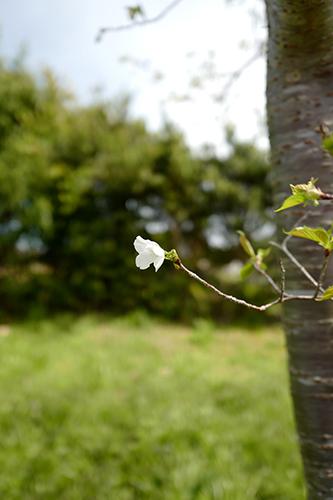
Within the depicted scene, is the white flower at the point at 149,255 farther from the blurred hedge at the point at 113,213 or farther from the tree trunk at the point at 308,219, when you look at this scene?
the blurred hedge at the point at 113,213

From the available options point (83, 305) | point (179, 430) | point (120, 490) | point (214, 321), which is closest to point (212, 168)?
point (214, 321)

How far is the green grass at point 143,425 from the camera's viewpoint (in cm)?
181

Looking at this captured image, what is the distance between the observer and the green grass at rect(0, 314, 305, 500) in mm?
1807

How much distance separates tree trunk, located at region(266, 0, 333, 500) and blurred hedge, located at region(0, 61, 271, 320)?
16.8ft

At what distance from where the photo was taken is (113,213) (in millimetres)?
6738

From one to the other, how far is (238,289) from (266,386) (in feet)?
10.6

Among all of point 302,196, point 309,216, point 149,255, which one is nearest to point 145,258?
point 149,255

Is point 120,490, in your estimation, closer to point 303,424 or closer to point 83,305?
point 303,424

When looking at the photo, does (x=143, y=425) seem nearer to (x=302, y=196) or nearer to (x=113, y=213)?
(x=302, y=196)

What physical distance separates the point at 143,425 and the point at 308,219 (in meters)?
2.07

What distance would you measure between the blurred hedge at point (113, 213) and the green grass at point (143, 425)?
2.06 m

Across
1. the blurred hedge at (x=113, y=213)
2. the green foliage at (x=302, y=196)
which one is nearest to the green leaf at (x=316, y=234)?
the green foliage at (x=302, y=196)

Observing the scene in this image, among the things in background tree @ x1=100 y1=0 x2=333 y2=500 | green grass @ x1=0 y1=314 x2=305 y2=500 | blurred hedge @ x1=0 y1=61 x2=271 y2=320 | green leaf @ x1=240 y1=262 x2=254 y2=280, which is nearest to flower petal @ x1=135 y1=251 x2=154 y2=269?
green leaf @ x1=240 y1=262 x2=254 y2=280

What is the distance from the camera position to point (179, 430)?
2297mm
